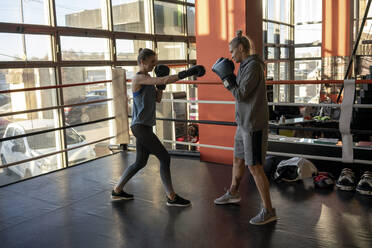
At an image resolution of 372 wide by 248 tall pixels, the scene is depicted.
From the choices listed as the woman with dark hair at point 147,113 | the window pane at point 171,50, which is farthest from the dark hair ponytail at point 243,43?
the window pane at point 171,50

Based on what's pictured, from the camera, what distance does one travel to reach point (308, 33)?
12734 millimetres

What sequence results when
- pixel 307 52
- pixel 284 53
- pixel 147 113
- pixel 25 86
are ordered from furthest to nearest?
pixel 307 52, pixel 284 53, pixel 25 86, pixel 147 113

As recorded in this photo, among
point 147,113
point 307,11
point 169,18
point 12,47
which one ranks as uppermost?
point 307,11

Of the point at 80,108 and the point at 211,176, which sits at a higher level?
the point at 80,108

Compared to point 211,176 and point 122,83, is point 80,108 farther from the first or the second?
point 211,176

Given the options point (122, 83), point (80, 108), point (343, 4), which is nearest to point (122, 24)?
point (80, 108)

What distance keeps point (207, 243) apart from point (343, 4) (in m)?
11.4

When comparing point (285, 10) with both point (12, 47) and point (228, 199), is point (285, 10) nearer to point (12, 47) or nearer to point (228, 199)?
point (12, 47)

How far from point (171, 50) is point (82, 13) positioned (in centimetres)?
282

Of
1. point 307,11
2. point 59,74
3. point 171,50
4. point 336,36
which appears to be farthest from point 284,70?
point 59,74

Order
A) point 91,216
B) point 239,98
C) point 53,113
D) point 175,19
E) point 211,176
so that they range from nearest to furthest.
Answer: point 239,98 → point 91,216 → point 211,176 → point 53,113 → point 175,19

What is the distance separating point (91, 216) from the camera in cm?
243

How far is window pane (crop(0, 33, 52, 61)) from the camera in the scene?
17.1 feet

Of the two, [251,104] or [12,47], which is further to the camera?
[12,47]
